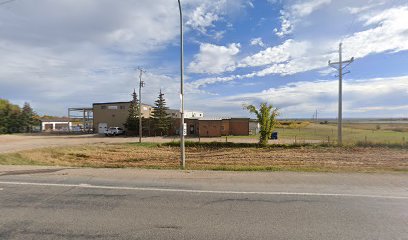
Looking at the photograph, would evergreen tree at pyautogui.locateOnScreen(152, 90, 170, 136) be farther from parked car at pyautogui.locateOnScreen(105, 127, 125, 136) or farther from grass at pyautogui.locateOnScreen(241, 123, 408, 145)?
grass at pyautogui.locateOnScreen(241, 123, 408, 145)

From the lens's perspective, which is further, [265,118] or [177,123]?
[177,123]

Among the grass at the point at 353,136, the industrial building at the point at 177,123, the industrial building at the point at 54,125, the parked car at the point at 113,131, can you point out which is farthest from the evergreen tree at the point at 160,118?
the industrial building at the point at 54,125

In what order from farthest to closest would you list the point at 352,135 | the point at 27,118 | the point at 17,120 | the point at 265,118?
1. the point at 27,118
2. the point at 17,120
3. the point at 352,135
4. the point at 265,118

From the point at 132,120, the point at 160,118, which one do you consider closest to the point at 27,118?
the point at 132,120

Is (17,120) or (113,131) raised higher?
(17,120)

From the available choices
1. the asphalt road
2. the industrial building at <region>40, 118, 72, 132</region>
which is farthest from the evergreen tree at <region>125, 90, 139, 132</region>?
the asphalt road

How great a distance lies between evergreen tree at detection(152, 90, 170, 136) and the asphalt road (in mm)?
37904

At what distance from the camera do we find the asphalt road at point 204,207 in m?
4.53

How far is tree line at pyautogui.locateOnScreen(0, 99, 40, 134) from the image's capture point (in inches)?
2400

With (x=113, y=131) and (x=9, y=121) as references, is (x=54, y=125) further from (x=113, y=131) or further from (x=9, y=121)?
(x=113, y=131)

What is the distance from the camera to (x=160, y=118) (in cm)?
4716

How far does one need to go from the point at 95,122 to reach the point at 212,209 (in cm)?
5497

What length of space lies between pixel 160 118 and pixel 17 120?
4096cm

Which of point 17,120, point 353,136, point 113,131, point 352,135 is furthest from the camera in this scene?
point 17,120
